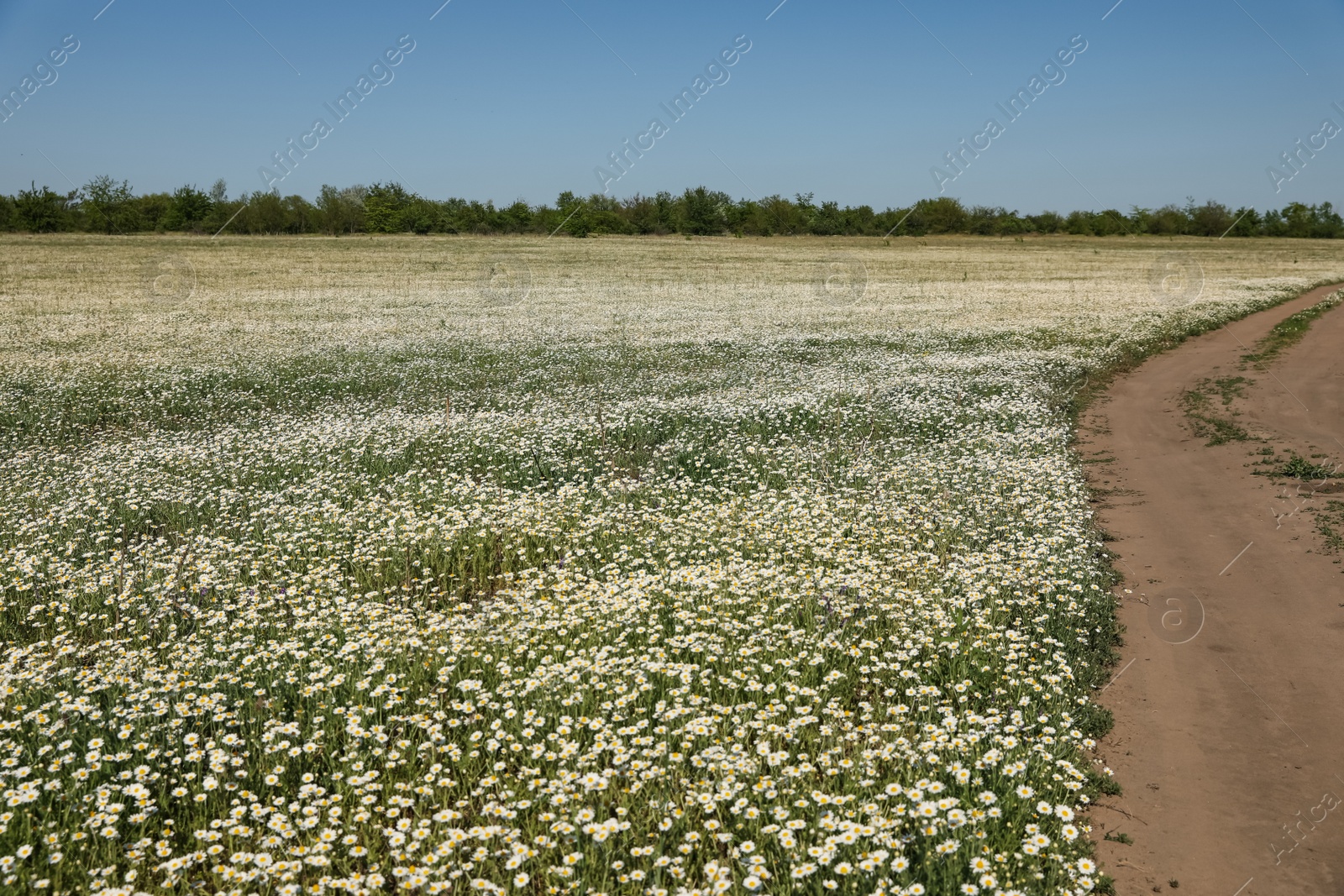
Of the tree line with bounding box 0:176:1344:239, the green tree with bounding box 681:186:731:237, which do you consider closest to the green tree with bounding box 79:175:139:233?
the tree line with bounding box 0:176:1344:239

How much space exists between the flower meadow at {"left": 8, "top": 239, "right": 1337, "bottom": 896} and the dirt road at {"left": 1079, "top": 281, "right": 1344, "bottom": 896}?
40 cm

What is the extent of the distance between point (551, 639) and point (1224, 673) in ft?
17.6

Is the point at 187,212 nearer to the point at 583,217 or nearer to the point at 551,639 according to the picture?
the point at 583,217

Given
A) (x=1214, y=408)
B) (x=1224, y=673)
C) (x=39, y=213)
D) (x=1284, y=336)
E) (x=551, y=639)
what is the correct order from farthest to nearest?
(x=39, y=213), (x=1284, y=336), (x=1214, y=408), (x=551, y=639), (x=1224, y=673)

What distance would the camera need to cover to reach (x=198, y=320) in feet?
103

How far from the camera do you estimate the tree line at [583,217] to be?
91725 millimetres

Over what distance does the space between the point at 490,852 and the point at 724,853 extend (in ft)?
4.19

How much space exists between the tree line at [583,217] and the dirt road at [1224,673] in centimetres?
8914

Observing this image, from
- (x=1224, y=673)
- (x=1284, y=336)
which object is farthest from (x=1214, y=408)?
(x=1284, y=336)

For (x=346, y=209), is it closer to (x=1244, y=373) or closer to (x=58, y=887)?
(x=1244, y=373)

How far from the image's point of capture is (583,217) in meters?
99.8

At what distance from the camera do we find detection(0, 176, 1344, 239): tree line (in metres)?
91.7

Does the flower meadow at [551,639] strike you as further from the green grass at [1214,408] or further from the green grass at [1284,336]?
the green grass at [1284,336]

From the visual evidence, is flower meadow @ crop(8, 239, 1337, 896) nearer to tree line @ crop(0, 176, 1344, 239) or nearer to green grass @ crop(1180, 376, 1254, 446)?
green grass @ crop(1180, 376, 1254, 446)
